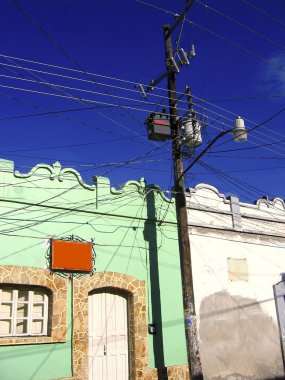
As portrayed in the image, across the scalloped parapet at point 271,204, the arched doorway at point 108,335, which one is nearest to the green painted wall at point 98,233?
the arched doorway at point 108,335

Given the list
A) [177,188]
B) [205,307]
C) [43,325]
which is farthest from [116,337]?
[177,188]

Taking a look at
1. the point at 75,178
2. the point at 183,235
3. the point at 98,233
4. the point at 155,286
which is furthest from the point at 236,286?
the point at 75,178

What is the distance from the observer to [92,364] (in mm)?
11516

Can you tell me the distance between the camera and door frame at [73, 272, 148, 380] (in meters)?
11.2

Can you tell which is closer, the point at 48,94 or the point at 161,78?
the point at 48,94

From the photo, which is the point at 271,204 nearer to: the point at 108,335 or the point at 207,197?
the point at 207,197

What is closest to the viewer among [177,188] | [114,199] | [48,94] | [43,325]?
[48,94]

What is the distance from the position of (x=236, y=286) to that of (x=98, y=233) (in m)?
5.17

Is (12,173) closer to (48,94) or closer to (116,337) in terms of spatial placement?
(48,94)

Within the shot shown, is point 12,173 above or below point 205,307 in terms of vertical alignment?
above

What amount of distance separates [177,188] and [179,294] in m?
3.34

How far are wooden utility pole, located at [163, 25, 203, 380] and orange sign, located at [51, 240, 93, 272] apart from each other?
8.15ft

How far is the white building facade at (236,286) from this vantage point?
13609mm

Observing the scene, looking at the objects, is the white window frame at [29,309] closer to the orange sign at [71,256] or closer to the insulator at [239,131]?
the orange sign at [71,256]
